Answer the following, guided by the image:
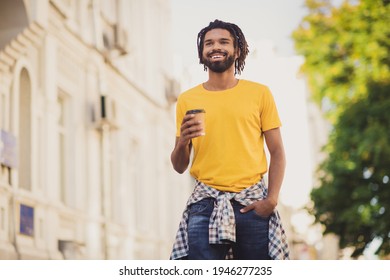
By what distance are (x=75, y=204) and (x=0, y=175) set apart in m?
1.38

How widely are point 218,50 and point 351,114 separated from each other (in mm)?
8319

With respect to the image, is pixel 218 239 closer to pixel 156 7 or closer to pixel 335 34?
pixel 156 7

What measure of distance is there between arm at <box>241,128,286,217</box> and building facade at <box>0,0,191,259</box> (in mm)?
3782

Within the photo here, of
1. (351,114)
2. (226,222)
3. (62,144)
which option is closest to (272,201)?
(226,222)

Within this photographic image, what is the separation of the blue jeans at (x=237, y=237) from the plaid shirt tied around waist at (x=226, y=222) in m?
0.02

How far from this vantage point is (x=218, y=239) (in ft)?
10.0

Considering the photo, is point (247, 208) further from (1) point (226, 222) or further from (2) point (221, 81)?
(2) point (221, 81)

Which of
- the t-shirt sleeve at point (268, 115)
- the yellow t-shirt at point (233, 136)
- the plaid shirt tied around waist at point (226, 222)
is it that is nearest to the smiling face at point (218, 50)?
the yellow t-shirt at point (233, 136)

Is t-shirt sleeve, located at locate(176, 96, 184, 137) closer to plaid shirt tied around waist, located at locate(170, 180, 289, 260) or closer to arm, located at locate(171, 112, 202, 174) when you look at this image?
arm, located at locate(171, 112, 202, 174)

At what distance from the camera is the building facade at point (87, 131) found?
7.14 meters

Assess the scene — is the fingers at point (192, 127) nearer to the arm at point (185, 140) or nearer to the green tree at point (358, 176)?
the arm at point (185, 140)

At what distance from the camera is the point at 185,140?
3.18 m
